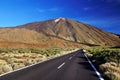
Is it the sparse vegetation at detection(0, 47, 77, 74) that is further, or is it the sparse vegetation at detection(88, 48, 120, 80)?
the sparse vegetation at detection(0, 47, 77, 74)

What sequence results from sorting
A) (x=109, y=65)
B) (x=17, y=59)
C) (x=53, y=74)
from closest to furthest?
(x=53, y=74) < (x=109, y=65) < (x=17, y=59)

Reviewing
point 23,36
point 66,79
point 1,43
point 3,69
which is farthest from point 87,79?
point 23,36

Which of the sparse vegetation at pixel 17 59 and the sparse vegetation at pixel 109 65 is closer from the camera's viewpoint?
the sparse vegetation at pixel 109 65

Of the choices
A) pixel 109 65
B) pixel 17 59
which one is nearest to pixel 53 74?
pixel 109 65

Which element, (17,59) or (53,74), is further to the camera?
(17,59)

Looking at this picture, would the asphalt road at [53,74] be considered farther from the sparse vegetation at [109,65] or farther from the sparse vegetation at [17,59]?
the sparse vegetation at [17,59]

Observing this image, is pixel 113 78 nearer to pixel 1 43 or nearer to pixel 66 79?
pixel 66 79

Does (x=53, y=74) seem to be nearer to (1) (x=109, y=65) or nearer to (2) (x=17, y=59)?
(1) (x=109, y=65)

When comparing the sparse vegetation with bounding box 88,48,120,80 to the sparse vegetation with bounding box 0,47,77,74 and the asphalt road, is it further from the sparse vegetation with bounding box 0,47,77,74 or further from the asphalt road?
the sparse vegetation with bounding box 0,47,77,74

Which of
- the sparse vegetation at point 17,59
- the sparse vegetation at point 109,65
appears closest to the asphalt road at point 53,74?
the sparse vegetation at point 109,65

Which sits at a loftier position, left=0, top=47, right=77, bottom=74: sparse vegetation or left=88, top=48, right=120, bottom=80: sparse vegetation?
left=0, top=47, right=77, bottom=74: sparse vegetation

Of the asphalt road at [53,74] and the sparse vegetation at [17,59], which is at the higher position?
the sparse vegetation at [17,59]

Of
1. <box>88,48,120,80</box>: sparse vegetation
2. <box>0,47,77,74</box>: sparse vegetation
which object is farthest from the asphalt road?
<box>0,47,77,74</box>: sparse vegetation

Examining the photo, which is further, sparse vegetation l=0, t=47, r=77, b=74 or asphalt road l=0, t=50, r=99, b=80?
sparse vegetation l=0, t=47, r=77, b=74
